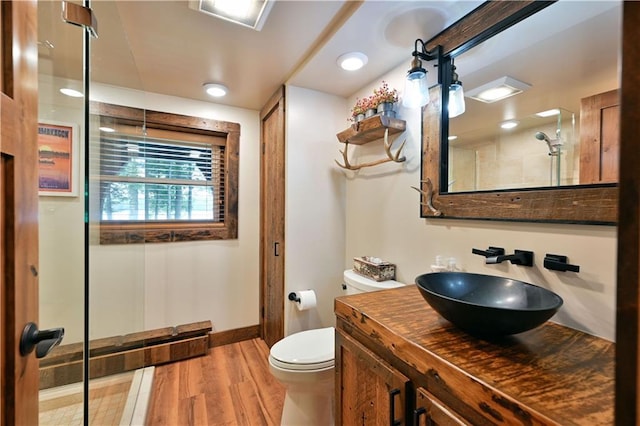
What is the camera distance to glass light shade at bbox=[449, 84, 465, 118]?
50.6 inches

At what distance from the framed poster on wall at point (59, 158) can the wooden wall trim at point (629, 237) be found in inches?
69.3

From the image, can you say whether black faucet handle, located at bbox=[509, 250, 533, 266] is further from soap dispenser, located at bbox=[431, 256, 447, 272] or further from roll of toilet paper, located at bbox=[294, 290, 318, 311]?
roll of toilet paper, located at bbox=[294, 290, 318, 311]

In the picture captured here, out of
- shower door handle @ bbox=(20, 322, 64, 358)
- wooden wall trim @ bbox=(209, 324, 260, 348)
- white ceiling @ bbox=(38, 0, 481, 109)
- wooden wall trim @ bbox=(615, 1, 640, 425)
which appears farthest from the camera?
wooden wall trim @ bbox=(209, 324, 260, 348)

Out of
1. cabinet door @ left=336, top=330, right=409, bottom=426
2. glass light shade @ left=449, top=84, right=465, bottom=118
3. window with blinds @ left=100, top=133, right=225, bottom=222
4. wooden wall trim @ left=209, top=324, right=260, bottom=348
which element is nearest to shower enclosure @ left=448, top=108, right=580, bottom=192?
glass light shade @ left=449, top=84, right=465, bottom=118

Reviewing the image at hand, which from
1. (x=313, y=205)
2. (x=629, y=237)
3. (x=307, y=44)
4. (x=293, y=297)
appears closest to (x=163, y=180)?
(x=313, y=205)

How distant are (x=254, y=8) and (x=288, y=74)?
67 centimetres

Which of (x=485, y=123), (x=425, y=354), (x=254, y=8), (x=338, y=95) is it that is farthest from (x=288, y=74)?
(x=425, y=354)

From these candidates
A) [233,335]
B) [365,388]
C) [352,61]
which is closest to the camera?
[365,388]

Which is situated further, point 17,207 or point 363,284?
point 363,284

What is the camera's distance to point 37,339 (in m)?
0.64

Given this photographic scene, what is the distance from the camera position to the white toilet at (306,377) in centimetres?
136

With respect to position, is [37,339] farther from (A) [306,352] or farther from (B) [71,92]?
(B) [71,92]

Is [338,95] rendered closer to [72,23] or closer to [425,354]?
[72,23]

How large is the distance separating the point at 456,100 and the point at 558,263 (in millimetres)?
843
